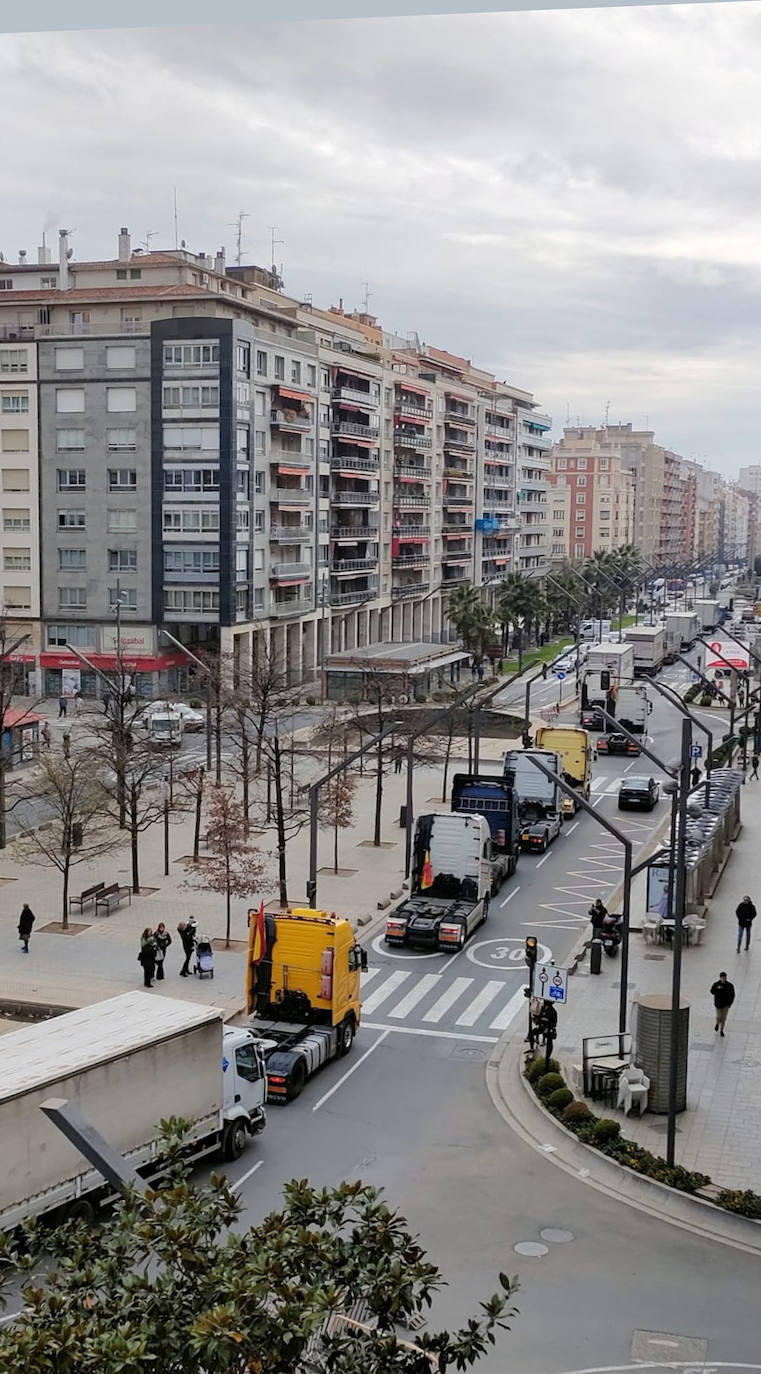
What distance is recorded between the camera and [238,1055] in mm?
20438

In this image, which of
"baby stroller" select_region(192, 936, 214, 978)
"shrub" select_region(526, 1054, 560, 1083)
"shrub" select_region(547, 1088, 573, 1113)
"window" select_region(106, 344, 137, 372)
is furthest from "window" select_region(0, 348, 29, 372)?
"shrub" select_region(547, 1088, 573, 1113)

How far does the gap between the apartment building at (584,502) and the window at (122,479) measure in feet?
380

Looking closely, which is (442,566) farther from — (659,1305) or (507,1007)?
(659,1305)

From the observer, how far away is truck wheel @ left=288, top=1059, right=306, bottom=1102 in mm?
22156

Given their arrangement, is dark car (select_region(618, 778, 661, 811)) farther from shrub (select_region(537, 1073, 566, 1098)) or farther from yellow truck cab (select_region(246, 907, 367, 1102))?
shrub (select_region(537, 1073, 566, 1098))

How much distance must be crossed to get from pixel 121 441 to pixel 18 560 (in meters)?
8.72

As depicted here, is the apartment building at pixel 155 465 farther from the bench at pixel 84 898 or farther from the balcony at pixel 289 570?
the bench at pixel 84 898

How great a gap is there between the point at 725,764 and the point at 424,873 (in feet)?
80.5

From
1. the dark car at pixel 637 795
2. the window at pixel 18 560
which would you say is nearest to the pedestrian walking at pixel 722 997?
the dark car at pixel 637 795

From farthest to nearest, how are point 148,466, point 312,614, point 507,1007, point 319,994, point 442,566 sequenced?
point 442,566 < point 312,614 < point 148,466 < point 507,1007 < point 319,994

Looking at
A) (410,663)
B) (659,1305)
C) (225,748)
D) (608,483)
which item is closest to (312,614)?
(410,663)

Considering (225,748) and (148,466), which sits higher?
(148,466)

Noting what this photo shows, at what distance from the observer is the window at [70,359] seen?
72.9 meters

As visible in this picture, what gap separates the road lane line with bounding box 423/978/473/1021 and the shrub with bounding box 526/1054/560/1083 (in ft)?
12.9
